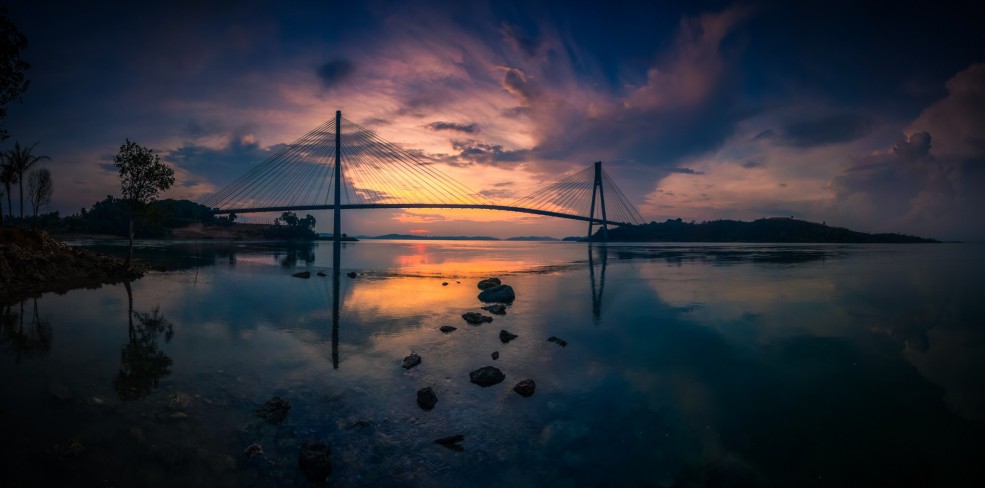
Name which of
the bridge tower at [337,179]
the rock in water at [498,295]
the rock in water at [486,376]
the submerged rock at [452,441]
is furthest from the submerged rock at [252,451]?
the bridge tower at [337,179]

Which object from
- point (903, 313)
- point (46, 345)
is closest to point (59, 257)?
point (46, 345)

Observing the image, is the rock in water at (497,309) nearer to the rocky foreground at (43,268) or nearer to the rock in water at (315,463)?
the rock in water at (315,463)

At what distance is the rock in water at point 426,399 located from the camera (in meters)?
7.71

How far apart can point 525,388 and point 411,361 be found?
3.33 meters

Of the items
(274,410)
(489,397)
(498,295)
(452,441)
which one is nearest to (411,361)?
(489,397)

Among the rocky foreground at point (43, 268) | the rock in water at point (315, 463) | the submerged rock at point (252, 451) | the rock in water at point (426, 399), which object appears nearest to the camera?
the rock in water at point (315, 463)

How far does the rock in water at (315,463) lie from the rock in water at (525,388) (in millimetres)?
4140

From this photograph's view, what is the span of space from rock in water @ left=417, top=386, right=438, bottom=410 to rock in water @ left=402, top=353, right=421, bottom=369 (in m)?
2.03

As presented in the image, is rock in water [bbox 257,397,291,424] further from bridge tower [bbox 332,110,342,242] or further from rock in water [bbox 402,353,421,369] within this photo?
bridge tower [bbox 332,110,342,242]

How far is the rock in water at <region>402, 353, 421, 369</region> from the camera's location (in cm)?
1001

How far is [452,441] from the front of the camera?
6.54 metres

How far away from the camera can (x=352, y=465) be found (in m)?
5.73

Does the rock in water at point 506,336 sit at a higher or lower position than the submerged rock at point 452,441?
higher

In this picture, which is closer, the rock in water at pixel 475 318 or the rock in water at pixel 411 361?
the rock in water at pixel 411 361
